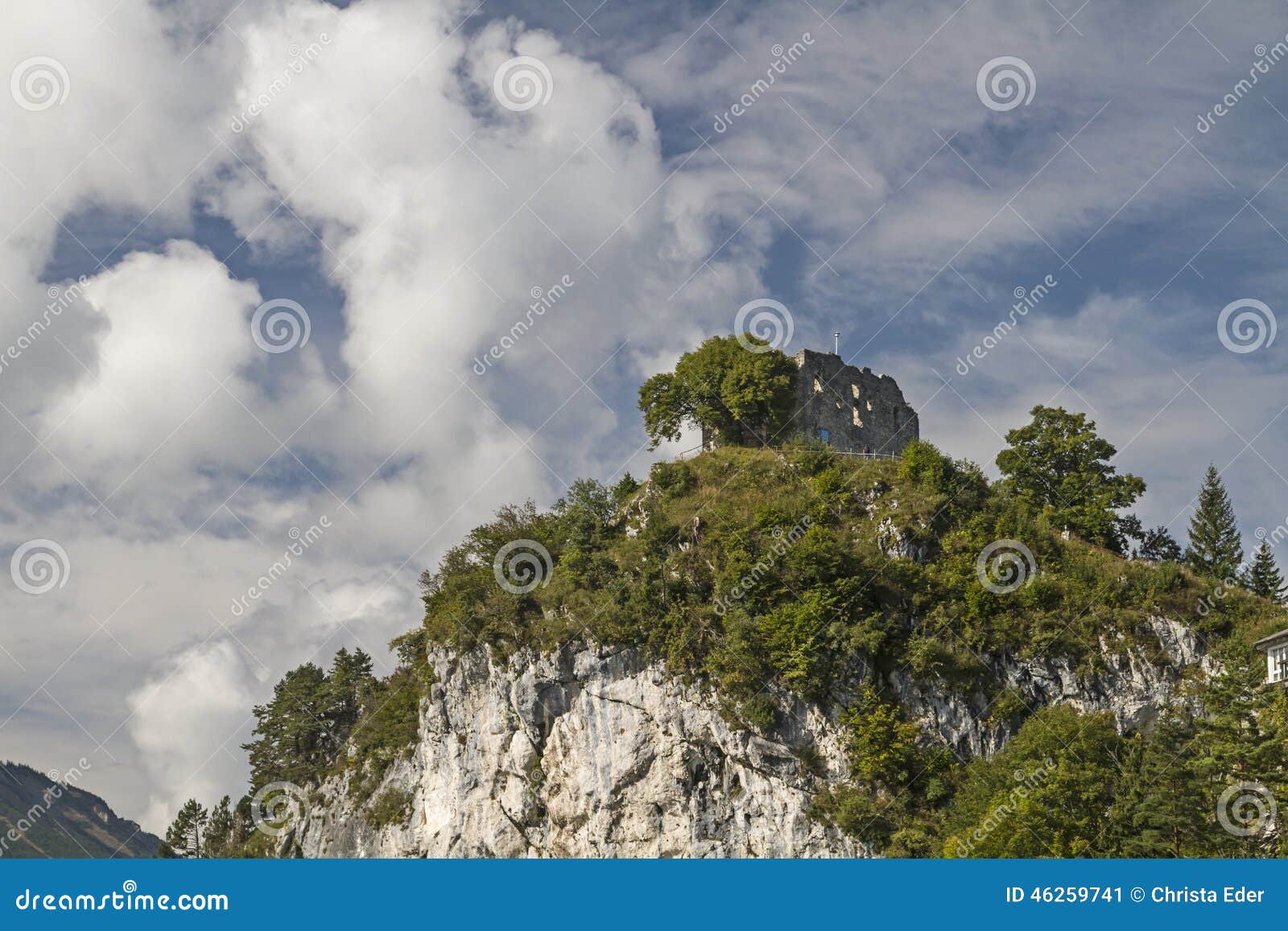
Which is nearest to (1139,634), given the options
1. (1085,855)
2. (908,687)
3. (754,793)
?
(908,687)

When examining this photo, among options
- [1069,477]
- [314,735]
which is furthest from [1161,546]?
[314,735]

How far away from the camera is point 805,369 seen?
73.8 m

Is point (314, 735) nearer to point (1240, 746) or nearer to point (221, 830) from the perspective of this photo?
point (221, 830)

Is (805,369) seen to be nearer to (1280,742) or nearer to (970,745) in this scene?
(970,745)

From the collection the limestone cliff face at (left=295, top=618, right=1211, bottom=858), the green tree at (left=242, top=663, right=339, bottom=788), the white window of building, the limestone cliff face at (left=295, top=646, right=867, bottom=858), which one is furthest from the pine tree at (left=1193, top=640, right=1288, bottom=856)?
the green tree at (left=242, top=663, right=339, bottom=788)

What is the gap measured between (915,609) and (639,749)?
16.2 metres

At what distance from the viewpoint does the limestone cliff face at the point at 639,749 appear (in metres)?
54.7

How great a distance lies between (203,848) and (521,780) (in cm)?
4479

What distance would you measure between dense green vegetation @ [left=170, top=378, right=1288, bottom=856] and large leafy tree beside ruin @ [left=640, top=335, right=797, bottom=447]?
17cm

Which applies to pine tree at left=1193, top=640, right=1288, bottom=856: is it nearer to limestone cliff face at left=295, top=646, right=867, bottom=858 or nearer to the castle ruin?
limestone cliff face at left=295, top=646, right=867, bottom=858

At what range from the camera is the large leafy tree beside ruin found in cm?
7069

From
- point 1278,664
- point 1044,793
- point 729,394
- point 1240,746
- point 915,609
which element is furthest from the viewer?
point 729,394

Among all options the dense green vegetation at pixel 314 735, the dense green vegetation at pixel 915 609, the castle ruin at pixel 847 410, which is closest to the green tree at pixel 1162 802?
the dense green vegetation at pixel 915 609

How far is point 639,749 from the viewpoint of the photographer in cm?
5925
